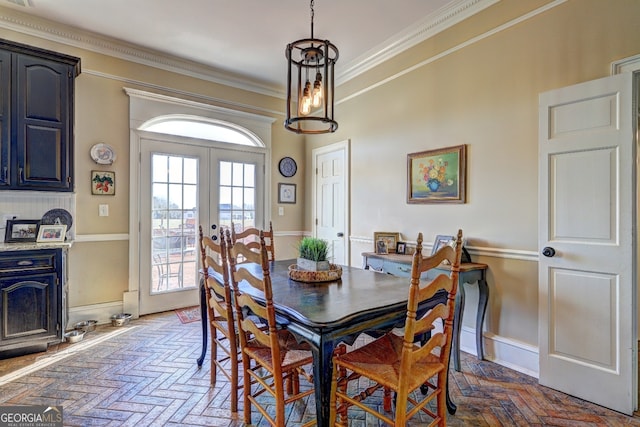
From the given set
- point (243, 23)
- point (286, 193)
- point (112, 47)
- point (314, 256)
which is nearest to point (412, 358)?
point (314, 256)

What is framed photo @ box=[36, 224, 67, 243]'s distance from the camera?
2.98 m

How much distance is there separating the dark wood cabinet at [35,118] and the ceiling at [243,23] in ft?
1.76

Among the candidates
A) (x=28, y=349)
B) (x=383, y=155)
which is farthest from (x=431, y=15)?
(x=28, y=349)

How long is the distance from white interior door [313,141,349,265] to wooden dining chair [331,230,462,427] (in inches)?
99.6

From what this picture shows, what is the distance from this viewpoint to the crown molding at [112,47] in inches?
121

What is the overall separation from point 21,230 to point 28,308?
77 centimetres

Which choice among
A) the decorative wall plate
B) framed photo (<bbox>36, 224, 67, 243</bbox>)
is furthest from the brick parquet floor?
the decorative wall plate

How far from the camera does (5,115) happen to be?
2734 millimetres

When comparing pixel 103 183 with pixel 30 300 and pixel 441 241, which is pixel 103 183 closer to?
pixel 30 300

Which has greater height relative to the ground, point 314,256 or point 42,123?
point 42,123

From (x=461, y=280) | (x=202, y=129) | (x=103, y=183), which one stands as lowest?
(x=461, y=280)

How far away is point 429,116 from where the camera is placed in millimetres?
3217

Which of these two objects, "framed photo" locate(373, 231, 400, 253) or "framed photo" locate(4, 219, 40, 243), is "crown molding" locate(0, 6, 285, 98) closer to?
"framed photo" locate(4, 219, 40, 243)

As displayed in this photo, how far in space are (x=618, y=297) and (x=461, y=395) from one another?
114cm
